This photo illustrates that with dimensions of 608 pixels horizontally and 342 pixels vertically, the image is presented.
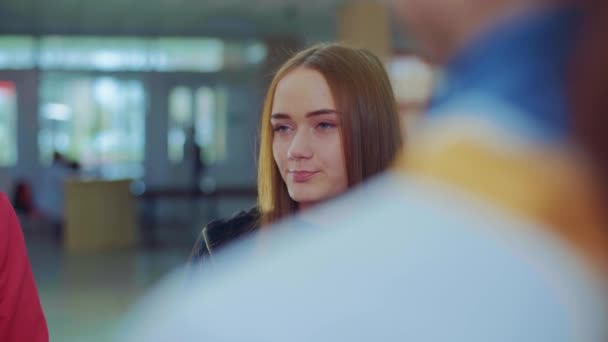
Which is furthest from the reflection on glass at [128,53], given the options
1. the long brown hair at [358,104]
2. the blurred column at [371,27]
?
the long brown hair at [358,104]

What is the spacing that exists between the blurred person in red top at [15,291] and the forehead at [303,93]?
2.38 ft

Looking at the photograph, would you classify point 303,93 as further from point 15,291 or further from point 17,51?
point 17,51

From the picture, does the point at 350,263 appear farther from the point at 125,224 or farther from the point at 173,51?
the point at 173,51

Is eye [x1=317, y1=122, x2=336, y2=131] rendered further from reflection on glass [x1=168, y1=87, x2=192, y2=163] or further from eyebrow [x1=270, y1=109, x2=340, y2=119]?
reflection on glass [x1=168, y1=87, x2=192, y2=163]

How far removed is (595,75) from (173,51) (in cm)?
1511

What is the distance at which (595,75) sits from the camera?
0.31 metres

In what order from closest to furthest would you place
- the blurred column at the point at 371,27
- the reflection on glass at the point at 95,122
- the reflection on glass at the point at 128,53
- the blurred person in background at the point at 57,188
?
the blurred person in background at the point at 57,188 < the blurred column at the point at 371,27 < the reflection on glass at the point at 128,53 < the reflection on glass at the point at 95,122

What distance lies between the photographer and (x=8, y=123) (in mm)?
13883

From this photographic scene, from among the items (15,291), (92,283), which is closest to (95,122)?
(92,283)

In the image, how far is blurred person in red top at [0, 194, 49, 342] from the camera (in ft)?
4.98

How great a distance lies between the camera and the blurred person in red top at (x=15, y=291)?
1.52m

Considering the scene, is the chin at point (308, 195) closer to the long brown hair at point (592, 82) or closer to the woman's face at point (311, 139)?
the woman's face at point (311, 139)

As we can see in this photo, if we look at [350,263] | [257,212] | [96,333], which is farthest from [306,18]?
[350,263]

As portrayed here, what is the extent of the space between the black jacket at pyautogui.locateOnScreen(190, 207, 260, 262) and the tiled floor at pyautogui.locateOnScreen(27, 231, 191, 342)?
3.39 meters
